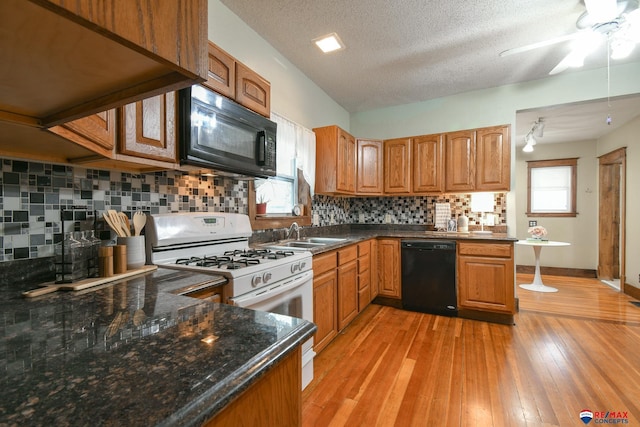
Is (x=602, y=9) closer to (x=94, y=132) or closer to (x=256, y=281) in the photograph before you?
(x=256, y=281)

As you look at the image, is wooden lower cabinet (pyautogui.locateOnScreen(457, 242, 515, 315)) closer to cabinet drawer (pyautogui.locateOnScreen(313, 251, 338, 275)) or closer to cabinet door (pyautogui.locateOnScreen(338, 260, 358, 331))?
cabinet door (pyautogui.locateOnScreen(338, 260, 358, 331))

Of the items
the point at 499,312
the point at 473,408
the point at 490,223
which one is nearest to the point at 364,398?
the point at 473,408

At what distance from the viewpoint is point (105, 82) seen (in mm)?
567

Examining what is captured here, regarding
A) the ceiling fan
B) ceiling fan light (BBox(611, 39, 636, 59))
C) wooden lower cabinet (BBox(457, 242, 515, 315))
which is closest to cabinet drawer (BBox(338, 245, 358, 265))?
wooden lower cabinet (BBox(457, 242, 515, 315))

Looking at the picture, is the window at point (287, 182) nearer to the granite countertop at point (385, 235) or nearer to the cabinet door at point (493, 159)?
the granite countertop at point (385, 235)

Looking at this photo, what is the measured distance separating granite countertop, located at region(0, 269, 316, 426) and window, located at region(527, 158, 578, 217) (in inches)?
246

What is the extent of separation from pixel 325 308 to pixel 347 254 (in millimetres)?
573

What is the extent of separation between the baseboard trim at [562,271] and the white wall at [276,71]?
14.9 ft

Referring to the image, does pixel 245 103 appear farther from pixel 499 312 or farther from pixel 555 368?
pixel 499 312

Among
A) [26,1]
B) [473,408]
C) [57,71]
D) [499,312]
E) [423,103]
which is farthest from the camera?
[423,103]

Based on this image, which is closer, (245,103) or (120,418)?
(120,418)

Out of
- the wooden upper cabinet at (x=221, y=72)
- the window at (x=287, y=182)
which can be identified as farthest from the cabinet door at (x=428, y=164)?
the wooden upper cabinet at (x=221, y=72)

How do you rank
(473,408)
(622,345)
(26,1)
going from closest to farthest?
(26,1) < (473,408) < (622,345)

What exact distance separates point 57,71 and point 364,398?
198 cm
